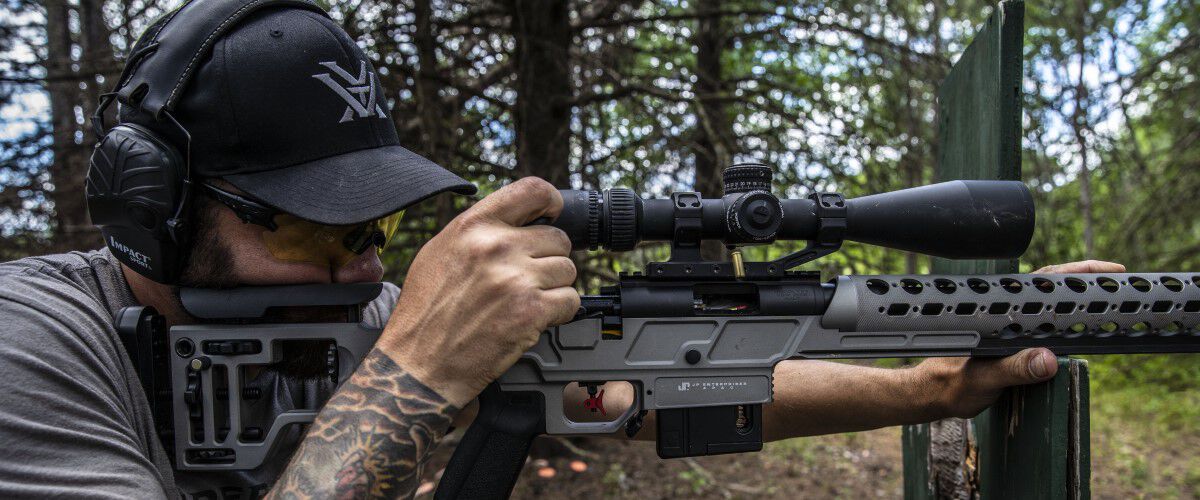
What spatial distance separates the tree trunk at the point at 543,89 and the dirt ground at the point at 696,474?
2365 mm

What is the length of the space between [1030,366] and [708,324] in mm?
1030

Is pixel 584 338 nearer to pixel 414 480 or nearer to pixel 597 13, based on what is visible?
pixel 414 480

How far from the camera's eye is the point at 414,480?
1657 millimetres

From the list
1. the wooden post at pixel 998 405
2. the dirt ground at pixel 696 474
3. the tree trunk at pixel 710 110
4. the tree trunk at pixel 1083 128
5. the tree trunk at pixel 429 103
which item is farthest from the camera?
the tree trunk at pixel 1083 128

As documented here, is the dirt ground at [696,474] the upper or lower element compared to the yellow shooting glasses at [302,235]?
lower

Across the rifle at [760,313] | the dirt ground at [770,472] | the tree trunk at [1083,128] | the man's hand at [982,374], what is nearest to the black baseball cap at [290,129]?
the rifle at [760,313]

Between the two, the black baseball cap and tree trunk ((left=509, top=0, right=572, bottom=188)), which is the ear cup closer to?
the black baseball cap

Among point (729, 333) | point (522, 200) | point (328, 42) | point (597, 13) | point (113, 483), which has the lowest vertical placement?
point (113, 483)

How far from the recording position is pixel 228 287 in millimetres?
1859

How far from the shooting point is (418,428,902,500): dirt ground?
17.5 feet

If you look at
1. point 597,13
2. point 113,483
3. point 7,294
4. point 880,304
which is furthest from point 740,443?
point 597,13

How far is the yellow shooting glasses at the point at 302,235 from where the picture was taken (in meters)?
1.78

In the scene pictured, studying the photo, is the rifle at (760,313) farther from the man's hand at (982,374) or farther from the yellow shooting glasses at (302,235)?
the yellow shooting glasses at (302,235)

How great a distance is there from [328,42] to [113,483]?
1.27 metres
